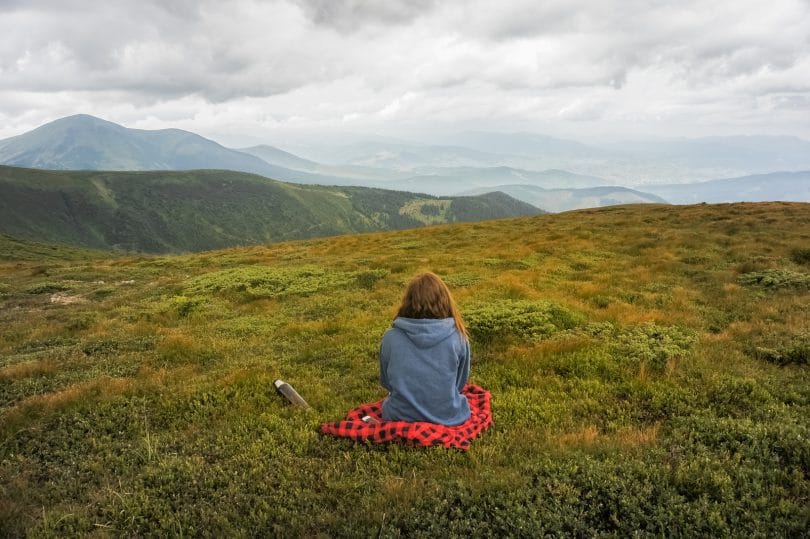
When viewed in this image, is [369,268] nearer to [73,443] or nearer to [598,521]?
[73,443]

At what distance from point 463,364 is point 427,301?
1.42 m

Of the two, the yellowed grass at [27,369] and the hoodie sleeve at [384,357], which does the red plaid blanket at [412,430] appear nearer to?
the hoodie sleeve at [384,357]

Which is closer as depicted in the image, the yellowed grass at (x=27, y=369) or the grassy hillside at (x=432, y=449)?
the grassy hillside at (x=432, y=449)

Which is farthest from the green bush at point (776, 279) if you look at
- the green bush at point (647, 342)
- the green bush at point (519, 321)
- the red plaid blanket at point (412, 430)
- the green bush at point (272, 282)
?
the green bush at point (272, 282)

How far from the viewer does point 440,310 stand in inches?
304

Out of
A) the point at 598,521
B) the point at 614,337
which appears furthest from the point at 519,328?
the point at 598,521

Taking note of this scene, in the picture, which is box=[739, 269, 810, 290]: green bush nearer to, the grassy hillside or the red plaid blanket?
the grassy hillside

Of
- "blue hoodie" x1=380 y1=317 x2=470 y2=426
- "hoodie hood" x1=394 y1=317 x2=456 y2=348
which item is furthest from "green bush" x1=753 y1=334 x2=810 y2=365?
"hoodie hood" x1=394 y1=317 x2=456 y2=348

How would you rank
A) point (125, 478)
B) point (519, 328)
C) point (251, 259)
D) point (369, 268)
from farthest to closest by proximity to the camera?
point (251, 259) → point (369, 268) → point (519, 328) → point (125, 478)

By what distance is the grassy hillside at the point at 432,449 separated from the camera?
5.82 m

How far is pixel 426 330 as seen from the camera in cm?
754

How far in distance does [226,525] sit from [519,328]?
9.12 metres

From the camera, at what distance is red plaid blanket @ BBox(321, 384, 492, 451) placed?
7.32 metres

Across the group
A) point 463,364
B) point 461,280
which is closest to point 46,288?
point 461,280
